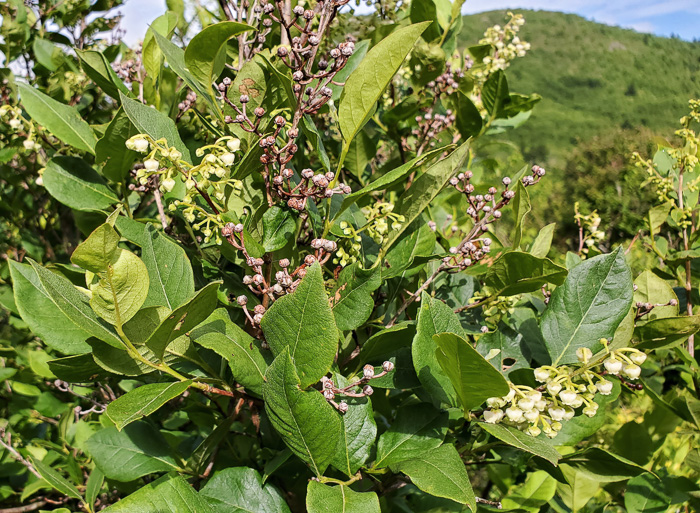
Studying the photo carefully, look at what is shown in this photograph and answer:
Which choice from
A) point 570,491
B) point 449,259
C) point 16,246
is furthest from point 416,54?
point 16,246

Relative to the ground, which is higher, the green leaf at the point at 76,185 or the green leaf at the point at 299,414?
the green leaf at the point at 76,185

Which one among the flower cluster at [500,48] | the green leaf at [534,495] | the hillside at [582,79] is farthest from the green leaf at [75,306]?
the hillside at [582,79]

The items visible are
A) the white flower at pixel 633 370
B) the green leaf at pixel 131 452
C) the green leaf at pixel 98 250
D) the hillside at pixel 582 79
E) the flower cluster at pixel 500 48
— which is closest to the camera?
the green leaf at pixel 98 250

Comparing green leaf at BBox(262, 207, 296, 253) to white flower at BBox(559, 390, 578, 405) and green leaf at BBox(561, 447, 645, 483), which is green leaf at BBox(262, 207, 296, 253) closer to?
white flower at BBox(559, 390, 578, 405)

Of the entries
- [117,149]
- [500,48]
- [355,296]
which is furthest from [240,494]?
[500,48]

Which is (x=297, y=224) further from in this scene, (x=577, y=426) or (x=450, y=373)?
(x=577, y=426)

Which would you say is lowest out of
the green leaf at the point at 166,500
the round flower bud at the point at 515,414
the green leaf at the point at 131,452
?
the green leaf at the point at 131,452

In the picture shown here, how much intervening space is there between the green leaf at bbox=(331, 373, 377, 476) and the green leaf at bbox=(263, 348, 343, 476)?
0.06 meters

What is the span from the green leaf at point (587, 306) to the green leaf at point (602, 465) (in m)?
0.20

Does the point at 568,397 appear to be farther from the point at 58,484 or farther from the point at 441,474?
the point at 58,484

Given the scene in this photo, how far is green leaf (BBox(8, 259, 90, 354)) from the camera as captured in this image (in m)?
0.88

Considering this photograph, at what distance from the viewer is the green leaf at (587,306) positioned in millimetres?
906

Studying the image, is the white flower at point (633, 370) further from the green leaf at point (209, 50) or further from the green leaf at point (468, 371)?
the green leaf at point (209, 50)

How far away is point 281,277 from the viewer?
851 mm
